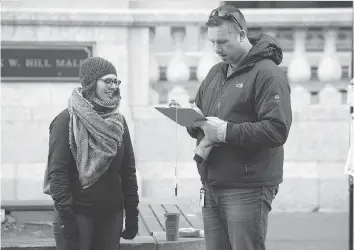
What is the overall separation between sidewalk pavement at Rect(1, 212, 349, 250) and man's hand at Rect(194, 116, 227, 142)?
11.1ft

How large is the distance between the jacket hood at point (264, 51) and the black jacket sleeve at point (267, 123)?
0.48 ft

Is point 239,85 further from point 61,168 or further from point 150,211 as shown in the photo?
point 150,211

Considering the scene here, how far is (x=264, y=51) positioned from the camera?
4832mm

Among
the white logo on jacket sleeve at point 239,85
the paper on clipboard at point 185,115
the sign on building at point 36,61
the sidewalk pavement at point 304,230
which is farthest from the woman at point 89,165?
the sign on building at point 36,61

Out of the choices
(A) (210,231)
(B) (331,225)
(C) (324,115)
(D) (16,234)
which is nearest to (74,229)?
(A) (210,231)

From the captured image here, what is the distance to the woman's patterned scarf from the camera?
17.2 ft

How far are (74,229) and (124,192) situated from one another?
17.3 inches

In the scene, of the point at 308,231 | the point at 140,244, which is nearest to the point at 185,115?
the point at 140,244

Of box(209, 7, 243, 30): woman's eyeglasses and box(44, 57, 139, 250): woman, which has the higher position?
box(209, 7, 243, 30): woman's eyeglasses

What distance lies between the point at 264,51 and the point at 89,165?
1216 millimetres

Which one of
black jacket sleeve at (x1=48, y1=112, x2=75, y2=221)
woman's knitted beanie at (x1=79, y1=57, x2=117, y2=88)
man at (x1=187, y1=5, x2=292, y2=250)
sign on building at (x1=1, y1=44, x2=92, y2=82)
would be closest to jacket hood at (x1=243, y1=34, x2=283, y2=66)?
man at (x1=187, y1=5, x2=292, y2=250)

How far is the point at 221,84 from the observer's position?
4.90 m

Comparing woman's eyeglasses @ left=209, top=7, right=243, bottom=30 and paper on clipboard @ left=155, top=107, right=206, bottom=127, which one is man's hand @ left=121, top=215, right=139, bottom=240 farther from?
woman's eyeglasses @ left=209, top=7, right=243, bottom=30

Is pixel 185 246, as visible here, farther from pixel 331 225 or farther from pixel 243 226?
pixel 331 225
